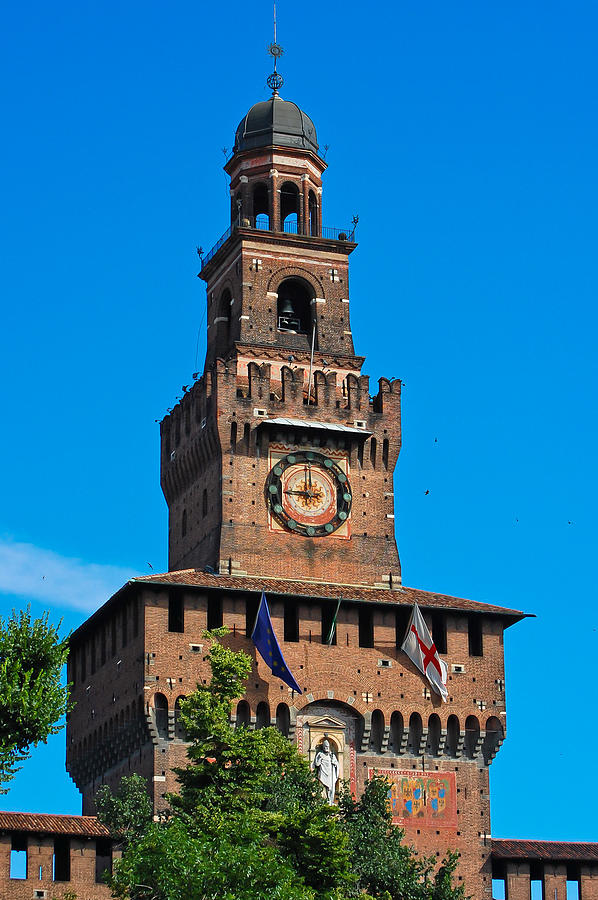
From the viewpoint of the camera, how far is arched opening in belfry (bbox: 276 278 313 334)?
85250mm

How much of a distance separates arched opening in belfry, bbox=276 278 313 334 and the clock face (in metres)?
5.75

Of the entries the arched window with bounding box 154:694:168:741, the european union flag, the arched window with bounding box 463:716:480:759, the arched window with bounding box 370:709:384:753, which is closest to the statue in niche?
the arched window with bounding box 370:709:384:753

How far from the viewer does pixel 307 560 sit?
8012cm

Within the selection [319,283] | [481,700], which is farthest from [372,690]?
[319,283]

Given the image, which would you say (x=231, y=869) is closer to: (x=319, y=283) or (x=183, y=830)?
(x=183, y=830)

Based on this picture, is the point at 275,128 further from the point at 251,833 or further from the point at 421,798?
the point at 251,833

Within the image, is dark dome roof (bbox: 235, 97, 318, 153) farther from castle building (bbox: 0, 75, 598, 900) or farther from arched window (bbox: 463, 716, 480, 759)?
arched window (bbox: 463, 716, 480, 759)

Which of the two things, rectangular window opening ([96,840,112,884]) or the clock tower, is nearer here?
rectangular window opening ([96,840,112,884])

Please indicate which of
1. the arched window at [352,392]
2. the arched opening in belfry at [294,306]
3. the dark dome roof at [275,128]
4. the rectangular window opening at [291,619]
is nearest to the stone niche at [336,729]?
the rectangular window opening at [291,619]

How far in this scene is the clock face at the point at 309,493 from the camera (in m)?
80.4

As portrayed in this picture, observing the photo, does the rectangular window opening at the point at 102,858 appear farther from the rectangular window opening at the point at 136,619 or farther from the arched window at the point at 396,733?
the arched window at the point at 396,733

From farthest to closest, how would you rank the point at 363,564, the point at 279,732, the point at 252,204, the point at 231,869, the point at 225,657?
the point at 252,204 < the point at 363,564 < the point at 279,732 < the point at 225,657 < the point at 231,869

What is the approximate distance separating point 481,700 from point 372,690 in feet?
12.7

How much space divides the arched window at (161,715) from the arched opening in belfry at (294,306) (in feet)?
51.2
